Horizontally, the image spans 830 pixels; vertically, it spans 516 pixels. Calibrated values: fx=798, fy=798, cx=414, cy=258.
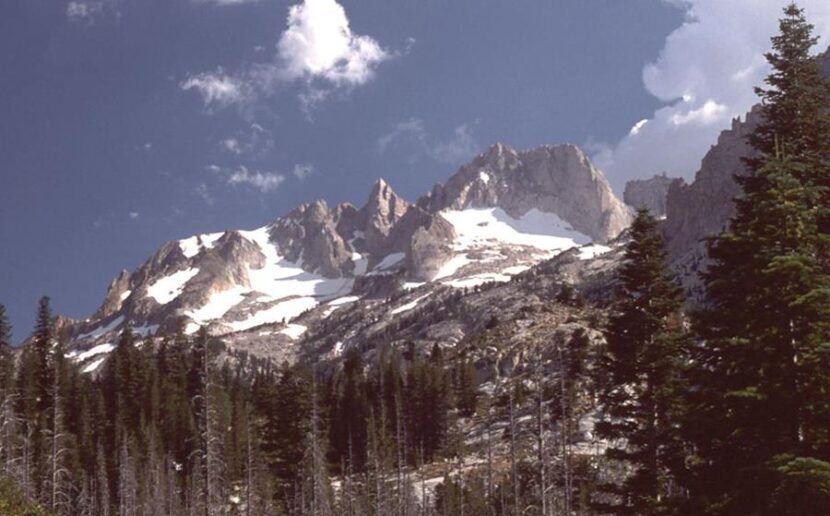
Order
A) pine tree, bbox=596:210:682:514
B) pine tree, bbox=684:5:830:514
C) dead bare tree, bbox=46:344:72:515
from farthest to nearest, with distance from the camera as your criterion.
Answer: dead bare tree, bbox=46:344:72:515 → pine tree, bbox=596:210:682:514 → pine tree, bbox=684:5:830:514

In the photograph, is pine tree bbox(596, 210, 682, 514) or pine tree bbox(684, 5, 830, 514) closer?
pine tree bbox(684, 5, 830, 514)

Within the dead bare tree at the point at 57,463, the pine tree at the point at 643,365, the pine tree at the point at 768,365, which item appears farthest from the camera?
the dead bare tree at the point at 57,463

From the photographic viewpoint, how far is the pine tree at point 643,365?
29.5 metres

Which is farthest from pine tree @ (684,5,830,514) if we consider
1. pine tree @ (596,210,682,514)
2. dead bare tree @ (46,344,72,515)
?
dead bare tree @ (46,344,72,515)

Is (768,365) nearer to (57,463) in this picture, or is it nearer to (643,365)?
(643,365)

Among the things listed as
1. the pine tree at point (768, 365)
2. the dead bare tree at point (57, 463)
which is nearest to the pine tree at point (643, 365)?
the pine tree at point (768, 365)

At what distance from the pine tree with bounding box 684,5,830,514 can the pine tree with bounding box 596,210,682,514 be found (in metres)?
8.37

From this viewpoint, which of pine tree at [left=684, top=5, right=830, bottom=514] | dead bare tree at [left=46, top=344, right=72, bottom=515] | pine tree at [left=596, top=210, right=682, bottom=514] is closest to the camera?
pine tree at [left=684, top=5, right=830, bottom=514]

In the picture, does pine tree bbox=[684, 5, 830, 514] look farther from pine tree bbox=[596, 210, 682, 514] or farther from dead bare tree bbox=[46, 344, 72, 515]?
dead bare tree bbox=[46, 344, 72, 515]

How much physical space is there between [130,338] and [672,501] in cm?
9362

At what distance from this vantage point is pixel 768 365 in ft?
62.9

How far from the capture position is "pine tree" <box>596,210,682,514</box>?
29484 mm

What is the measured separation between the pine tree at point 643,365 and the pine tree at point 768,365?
8.37 m

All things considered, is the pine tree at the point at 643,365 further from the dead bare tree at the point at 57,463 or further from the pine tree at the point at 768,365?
the dead bare tree at the point at 57,463
